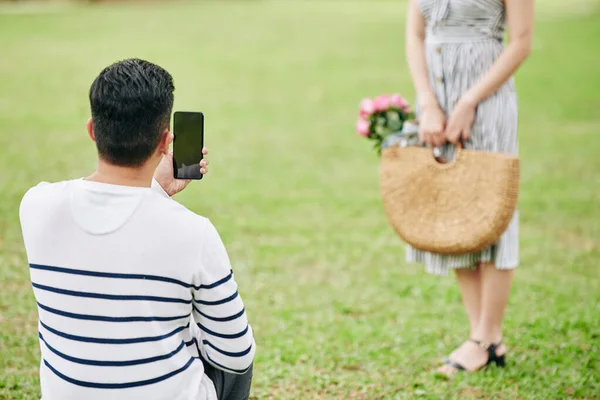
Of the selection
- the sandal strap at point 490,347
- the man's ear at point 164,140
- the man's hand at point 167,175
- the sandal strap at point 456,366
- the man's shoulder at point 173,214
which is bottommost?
the sandal strap at point 456,366

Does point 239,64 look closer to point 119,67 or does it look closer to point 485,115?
point 485,115

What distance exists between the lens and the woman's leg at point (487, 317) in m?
3.88

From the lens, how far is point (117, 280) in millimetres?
2090

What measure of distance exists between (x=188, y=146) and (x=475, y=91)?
5.74ft

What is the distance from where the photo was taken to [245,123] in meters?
10.8

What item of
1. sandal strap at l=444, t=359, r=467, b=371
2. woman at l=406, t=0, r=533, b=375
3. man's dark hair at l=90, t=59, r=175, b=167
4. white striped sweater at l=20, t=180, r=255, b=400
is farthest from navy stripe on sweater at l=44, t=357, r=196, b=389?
sandal strap at l=444, t=359, r=467, b=371

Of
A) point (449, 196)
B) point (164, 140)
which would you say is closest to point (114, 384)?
point (164, 140)

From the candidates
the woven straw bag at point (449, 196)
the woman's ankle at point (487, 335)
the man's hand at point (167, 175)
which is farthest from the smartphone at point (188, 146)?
the woman's ankle at point (487, 335)

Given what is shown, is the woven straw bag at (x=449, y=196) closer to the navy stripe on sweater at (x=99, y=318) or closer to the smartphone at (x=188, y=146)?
the smartphone at (x=188, y=146)

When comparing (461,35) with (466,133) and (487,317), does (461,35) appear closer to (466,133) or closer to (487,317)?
(466,133)

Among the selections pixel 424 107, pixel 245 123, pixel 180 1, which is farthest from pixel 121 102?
pixel 180 1

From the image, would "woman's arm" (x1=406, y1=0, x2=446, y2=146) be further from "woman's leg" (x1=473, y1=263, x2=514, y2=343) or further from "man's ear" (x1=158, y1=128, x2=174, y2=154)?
"man's ear" (x1=158, y1=128, x2=174, y2=154)

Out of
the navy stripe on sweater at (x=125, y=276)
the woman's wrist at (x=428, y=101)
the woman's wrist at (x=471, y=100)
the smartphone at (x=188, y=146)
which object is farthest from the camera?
the woman's wrist at (x=428, y=101)

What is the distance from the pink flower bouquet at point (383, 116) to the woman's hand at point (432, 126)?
231 millimetres
